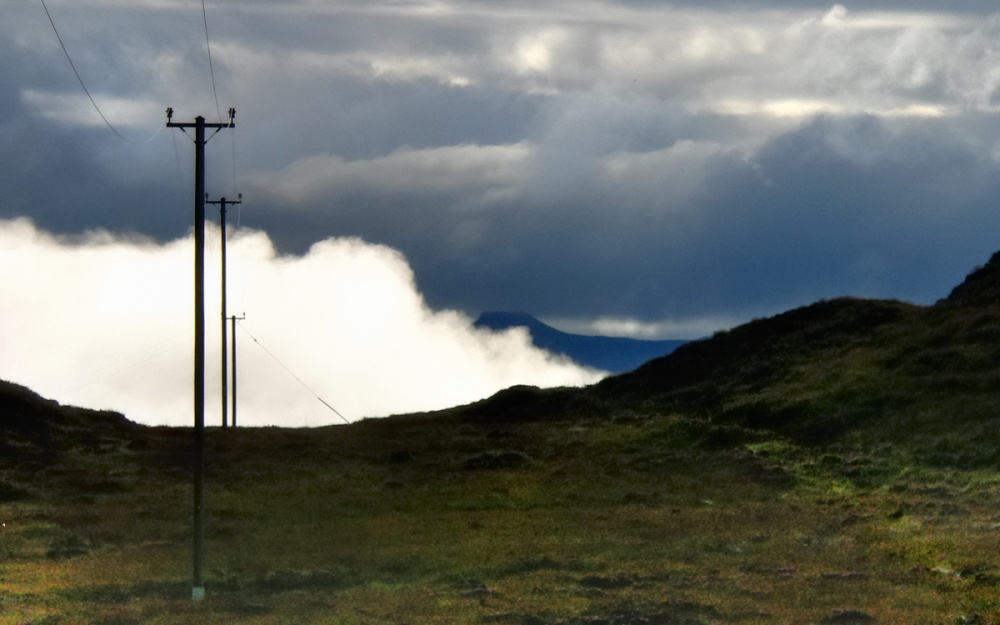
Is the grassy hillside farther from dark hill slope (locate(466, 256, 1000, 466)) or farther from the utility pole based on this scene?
the utility pole

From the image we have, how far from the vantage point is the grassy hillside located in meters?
30.1

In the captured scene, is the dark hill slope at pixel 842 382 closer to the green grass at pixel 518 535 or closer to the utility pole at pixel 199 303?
the green grass at pixel 518 535

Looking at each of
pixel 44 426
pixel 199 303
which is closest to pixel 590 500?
pixel 199 303

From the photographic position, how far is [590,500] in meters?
51.5

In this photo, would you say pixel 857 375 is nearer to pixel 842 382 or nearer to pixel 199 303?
pixel 842 382

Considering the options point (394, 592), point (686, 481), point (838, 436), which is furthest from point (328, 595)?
point (838, 436)

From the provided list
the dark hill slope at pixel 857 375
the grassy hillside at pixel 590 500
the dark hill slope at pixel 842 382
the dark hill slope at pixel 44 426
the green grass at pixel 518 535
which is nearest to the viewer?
the green grass at pixel 518 535

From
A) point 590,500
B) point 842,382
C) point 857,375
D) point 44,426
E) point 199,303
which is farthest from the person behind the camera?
point 44,426

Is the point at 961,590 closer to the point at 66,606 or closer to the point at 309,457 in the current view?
the point at 66,606

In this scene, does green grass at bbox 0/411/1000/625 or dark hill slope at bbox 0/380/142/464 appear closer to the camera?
green grass at bbox 0/411/1000/625

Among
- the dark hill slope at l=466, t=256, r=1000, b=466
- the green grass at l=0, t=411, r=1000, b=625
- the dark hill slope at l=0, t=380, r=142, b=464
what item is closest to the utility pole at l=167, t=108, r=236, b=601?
the green grass at l=0, t=411, r=1000, b=625

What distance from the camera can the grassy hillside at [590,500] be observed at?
30141 millimetres

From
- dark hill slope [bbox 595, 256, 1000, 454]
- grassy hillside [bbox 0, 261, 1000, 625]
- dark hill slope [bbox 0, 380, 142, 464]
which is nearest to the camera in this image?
grassy hillside [bbox 0, 261, 1000, 625]

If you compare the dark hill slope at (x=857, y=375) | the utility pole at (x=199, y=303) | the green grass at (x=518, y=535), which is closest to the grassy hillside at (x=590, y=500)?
the green grass at (x=518, y=535)
